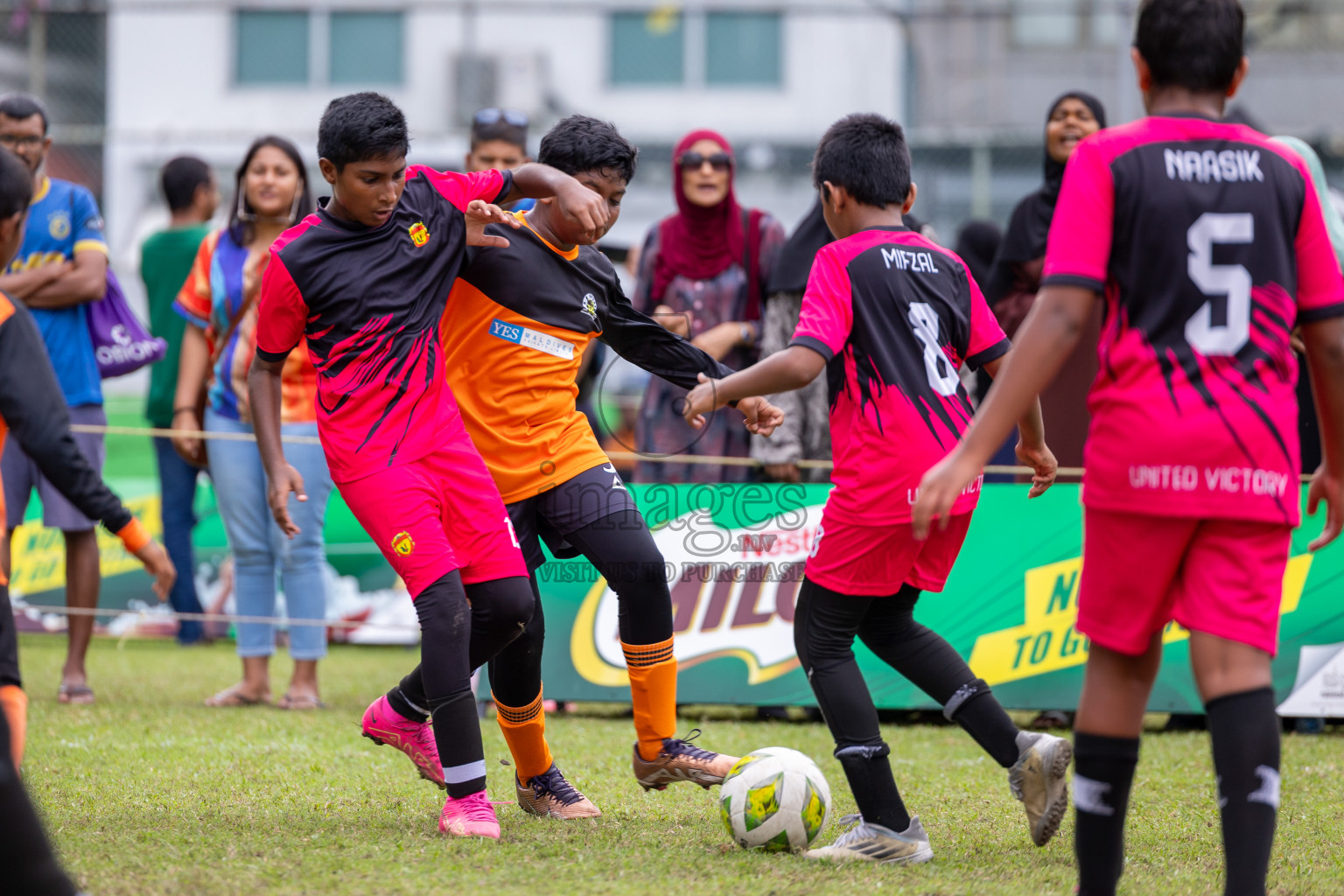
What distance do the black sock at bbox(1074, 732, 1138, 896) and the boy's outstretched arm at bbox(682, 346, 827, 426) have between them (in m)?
1.06

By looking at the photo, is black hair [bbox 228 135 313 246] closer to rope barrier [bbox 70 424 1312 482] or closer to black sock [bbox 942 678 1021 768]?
rope barrier [bbox 70 424 1312 482]

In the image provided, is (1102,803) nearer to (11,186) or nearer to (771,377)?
(771,377)

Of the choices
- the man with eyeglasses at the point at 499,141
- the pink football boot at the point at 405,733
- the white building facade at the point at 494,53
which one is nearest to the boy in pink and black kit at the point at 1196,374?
the pink football boot at the point at 405,733

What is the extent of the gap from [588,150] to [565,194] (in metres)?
0.37

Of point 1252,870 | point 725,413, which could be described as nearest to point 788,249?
point 725,413

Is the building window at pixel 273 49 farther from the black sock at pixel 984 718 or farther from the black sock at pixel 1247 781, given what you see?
the black sock at pixel 1247 781

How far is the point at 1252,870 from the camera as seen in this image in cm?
260

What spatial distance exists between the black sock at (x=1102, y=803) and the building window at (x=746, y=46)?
17016mm

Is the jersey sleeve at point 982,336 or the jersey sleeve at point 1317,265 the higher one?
the jersey sleeve at point 1317,265

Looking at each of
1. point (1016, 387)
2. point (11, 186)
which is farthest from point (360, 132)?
point (1016, 387)

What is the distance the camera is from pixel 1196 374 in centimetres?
264

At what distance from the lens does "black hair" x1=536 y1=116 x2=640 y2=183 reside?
4121 mm

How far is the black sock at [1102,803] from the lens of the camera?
9.14 feet

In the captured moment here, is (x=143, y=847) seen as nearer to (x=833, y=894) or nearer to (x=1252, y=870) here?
(x=833, y=894)
